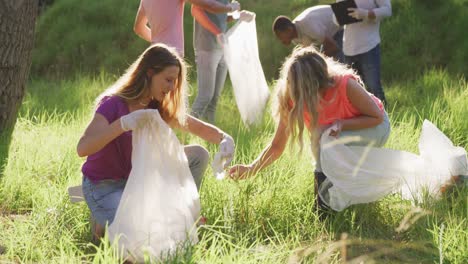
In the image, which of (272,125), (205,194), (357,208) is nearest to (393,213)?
(357,208)

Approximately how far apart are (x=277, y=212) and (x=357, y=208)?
0.34 m

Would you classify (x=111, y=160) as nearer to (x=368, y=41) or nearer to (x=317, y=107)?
(x=317, y=107)

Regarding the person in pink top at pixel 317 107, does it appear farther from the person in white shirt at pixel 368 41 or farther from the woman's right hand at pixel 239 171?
the person in white shirt at pixel 368 41

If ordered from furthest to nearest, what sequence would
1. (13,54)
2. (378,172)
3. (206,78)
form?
1. (206,78)
2. (13,54)
3. (378,172)

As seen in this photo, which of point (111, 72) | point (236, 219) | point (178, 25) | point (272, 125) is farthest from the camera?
point (111, 72)

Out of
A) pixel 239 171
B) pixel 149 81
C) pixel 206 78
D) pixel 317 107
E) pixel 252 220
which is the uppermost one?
pixel 149 81

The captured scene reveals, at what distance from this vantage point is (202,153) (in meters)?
3.12

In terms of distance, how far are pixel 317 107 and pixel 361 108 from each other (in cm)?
23

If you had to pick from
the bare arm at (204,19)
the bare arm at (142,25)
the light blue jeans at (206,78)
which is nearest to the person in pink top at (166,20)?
the bare arm at (142,25)

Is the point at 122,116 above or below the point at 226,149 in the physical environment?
above

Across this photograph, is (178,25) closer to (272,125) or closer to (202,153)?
(272,125)

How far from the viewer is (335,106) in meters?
3.27

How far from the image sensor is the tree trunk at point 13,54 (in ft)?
13.1

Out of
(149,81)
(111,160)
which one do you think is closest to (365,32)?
(149,81)
